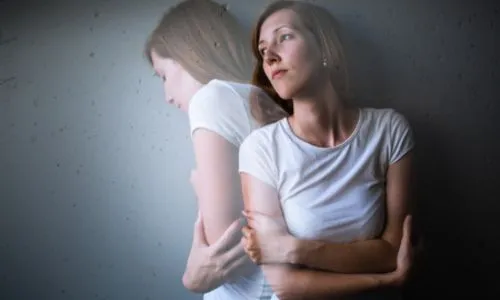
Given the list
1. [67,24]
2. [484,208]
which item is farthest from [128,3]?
[484,208]

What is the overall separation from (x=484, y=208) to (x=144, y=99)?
52 centimetres

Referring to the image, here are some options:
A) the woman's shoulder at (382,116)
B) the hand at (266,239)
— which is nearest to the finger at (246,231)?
the hand at (266,239)

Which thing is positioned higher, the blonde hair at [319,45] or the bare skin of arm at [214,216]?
the blonde hair at [319,45]

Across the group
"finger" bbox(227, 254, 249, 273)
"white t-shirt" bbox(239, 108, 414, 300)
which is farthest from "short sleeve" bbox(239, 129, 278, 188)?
"finger" bbox(227, 254, 249, 273)

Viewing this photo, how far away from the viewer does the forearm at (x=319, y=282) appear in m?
0.82

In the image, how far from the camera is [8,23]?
3.29 feet

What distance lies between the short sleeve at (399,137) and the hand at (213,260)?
0.23 metres

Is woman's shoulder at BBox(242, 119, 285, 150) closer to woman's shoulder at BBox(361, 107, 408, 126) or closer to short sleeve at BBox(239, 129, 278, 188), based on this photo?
short sleeve at BBox(239, 129, 278, 188)

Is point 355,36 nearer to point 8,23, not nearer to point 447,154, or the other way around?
point 447,154

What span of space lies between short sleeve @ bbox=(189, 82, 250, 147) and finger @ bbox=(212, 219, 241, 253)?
11 centimetres

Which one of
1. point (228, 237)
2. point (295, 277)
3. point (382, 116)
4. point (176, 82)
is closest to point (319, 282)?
point (295, 277)

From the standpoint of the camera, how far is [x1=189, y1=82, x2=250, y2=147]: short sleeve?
0.85m

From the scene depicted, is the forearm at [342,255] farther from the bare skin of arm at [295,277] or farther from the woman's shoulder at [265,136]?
the woman's shoulder at [265,136]

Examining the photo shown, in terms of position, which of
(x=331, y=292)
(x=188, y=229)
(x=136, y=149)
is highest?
(x=136, y=149)
